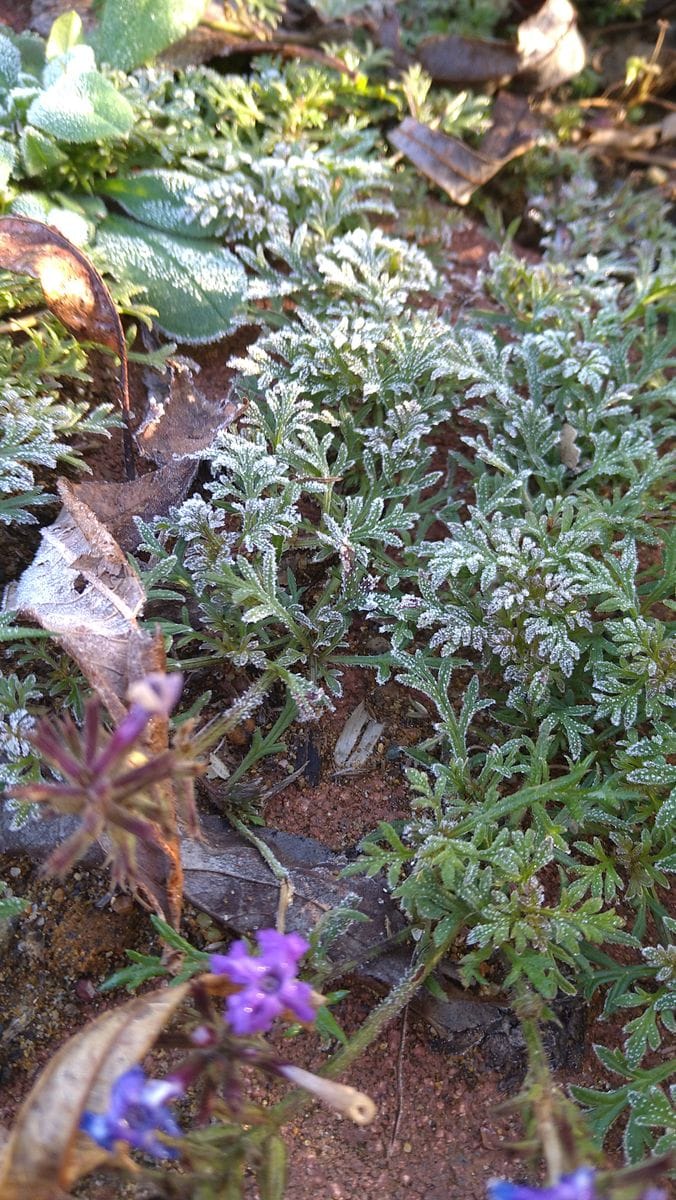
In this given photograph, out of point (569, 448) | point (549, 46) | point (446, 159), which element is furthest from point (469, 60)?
point (569, 448)

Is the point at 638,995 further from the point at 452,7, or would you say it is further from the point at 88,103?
the point at 452,7

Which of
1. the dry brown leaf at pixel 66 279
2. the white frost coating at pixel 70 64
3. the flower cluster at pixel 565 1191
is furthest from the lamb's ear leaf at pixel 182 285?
the flower cluster at pixel 565 1191

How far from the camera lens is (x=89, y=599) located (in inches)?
70.1

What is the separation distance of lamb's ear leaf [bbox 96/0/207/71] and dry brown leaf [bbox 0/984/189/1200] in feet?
9.11

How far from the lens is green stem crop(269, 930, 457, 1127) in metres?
1.33

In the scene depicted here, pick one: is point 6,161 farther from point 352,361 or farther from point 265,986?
point 265,986

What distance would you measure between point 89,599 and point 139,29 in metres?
2.04

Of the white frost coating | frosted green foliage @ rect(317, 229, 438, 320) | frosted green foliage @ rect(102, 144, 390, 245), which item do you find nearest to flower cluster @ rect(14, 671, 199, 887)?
frosted green foliage @ rect(317, 229, 438, 320)

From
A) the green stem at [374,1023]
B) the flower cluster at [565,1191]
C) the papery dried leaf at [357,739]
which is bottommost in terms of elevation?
the green stem at [374,1023]

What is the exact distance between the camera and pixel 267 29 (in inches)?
124

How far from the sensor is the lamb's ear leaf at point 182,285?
253cm

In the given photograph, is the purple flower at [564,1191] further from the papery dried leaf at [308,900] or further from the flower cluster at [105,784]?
the papery dried leaf at [308,900]

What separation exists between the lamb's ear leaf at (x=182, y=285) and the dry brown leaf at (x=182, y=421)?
0.68 ft

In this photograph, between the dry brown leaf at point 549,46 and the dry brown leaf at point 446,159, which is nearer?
the dry brown leaf at point 446,159
